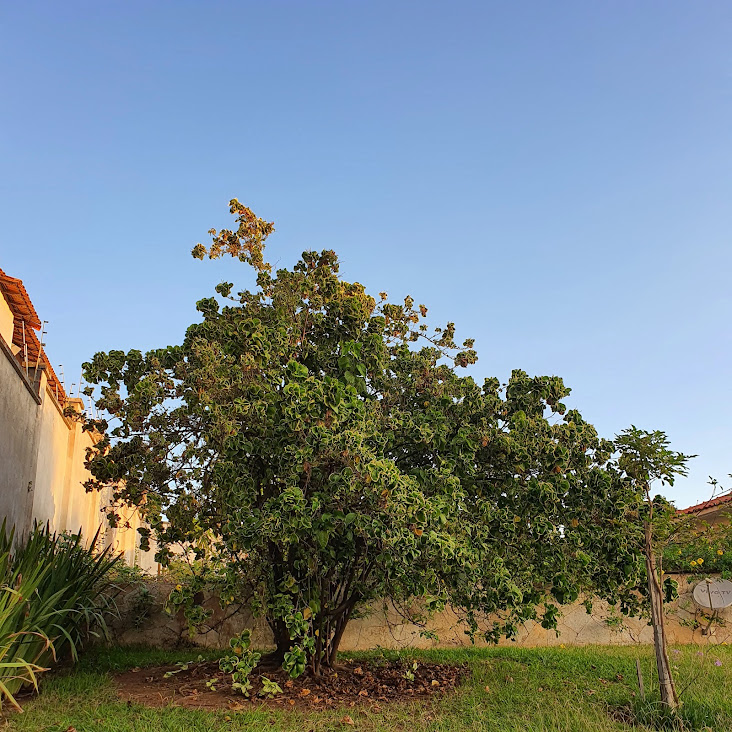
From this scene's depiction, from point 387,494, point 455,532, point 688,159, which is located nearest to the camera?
point 387,494

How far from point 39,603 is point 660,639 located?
16.9ft

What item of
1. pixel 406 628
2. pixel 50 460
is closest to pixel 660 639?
pixel 406 628

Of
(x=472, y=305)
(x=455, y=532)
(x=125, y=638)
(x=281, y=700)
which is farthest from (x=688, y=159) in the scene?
(x=125, y=638)

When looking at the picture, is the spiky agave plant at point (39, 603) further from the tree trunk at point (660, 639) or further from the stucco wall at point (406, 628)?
the tree trunk at point (660, 639)

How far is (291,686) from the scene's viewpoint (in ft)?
21.2

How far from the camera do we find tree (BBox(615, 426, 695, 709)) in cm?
558

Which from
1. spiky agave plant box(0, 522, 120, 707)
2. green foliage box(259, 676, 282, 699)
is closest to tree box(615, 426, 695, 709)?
green foliage box(259, 676, 282, 699)

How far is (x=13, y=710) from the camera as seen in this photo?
542 cm

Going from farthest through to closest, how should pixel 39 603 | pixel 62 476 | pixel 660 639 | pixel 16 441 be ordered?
pixel 62 476
pixel 16 441
pixel 39 603
pixel 660 639

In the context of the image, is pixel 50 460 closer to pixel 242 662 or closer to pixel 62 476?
pixel 62 476

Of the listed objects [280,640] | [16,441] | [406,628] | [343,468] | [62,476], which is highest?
[62,476]

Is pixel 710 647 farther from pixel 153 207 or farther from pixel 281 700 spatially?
pixel 153 207

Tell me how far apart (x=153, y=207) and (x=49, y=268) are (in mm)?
1548

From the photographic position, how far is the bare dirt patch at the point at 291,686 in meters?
6.02
